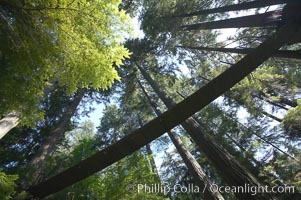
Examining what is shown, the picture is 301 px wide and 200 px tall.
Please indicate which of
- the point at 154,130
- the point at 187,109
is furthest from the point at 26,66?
the point at 187,109

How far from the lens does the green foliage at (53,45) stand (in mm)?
4062

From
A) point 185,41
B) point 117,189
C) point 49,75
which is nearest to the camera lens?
point 49,75

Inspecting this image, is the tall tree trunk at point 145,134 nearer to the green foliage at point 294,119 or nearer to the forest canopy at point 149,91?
the forest canopy at point 149,91

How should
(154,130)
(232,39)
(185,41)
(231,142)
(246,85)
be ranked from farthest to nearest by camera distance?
1. (231,142)
2. (185,41)
3. (232,39)
4. (246,85)
5. (154,130)

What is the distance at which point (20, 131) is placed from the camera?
37.8 feet

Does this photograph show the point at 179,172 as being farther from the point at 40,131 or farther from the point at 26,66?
the point at 26,66

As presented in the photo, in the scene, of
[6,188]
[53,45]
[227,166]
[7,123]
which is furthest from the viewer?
[7,123]

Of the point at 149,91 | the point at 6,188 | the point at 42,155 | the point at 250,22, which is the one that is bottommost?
the point at 6,188

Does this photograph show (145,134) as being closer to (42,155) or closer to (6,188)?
(6,188)

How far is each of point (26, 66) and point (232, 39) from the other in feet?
30.0

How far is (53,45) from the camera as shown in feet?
14.6

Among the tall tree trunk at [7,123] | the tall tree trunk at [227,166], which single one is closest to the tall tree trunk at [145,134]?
the tall tree trunk at [227,166]

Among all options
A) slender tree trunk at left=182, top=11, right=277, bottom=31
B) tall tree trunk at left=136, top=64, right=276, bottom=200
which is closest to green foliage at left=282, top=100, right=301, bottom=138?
slender tree trunk at left=182, top=11, right=277, bottom=31

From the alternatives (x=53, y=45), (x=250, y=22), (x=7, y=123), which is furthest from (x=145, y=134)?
(x=250, y=22)
